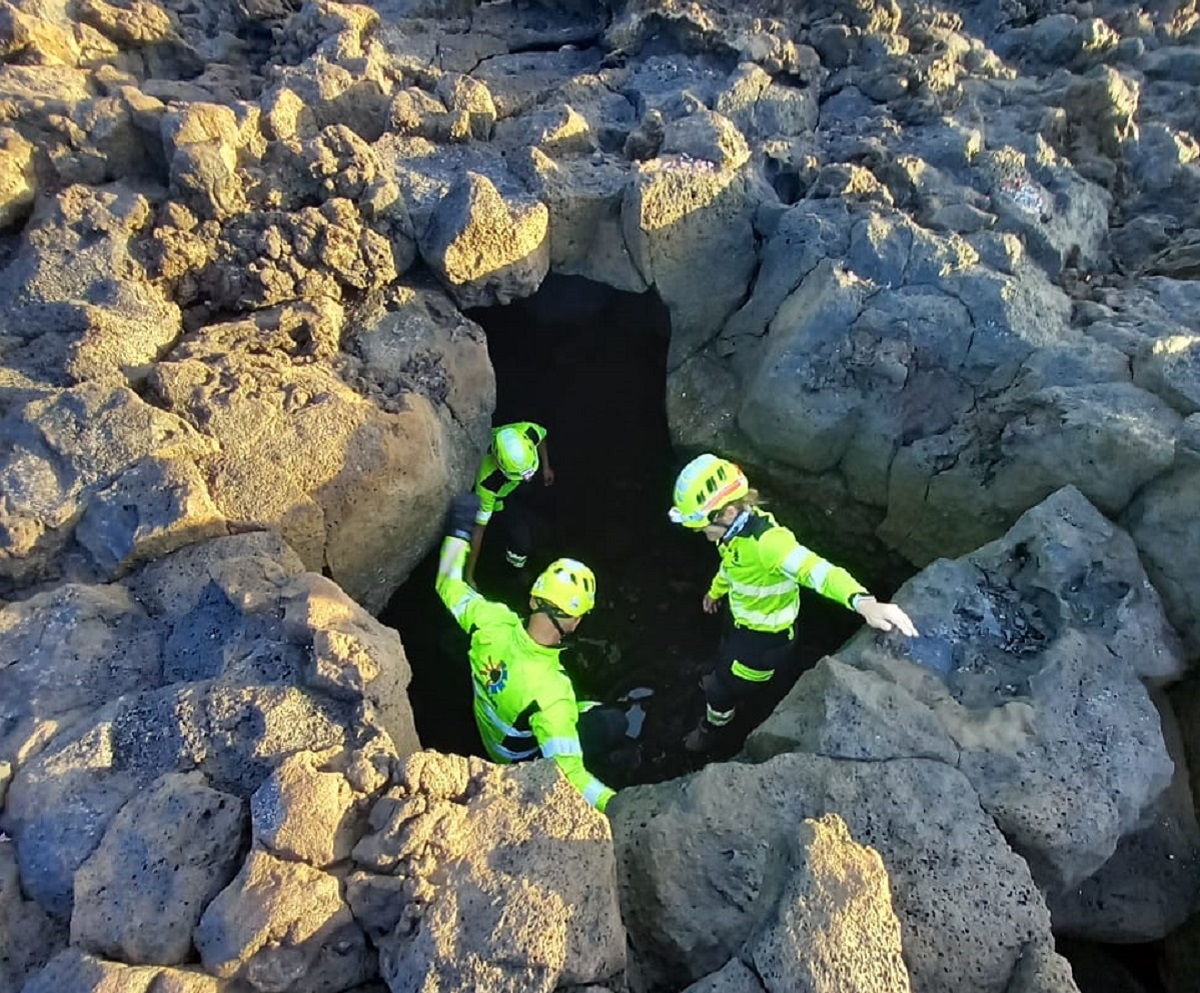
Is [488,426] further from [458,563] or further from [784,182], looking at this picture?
[784,182]

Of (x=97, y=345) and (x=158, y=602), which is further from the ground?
(x=97, y=345)

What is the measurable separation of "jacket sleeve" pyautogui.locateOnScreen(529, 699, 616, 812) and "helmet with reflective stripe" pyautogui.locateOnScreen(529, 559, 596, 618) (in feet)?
1.59

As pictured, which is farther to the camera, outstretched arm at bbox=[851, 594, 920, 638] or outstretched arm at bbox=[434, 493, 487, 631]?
outstretched arm at bbox=[434, 493, 487, 631]

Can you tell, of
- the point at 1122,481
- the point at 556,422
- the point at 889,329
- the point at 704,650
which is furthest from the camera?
the point at 556,422

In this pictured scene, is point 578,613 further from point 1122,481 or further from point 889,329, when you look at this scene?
point 1122,481

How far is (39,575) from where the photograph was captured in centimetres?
472

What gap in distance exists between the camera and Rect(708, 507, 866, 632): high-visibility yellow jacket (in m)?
5.25

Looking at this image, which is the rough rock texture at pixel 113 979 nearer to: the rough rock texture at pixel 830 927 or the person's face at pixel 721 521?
the rough rock texture at pixel 830 927

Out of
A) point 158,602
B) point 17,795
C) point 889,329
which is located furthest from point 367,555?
point 889,329

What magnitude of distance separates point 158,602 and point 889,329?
4.09 metres

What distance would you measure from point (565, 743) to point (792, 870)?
145 cm

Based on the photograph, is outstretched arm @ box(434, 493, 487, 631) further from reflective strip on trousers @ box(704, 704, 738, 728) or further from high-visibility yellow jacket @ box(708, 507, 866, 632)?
reflective strip on trousers @ box(704, 704, 738, 728)

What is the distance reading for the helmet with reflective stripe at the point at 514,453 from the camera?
20.2 ft

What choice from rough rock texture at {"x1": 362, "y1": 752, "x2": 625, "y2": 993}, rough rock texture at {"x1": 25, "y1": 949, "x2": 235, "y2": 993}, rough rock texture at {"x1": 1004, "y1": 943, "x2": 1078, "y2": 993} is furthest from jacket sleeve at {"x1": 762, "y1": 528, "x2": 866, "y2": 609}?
rough rock texture at {"x1": 25, "y1": 949, "x2": 235, "y2": 993}
